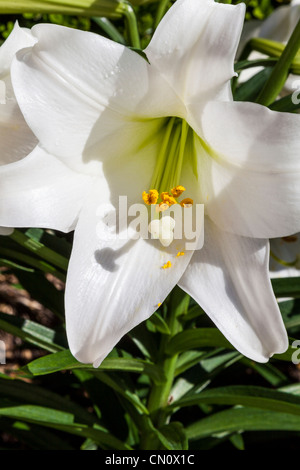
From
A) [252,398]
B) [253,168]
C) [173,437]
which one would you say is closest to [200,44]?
[253,168]

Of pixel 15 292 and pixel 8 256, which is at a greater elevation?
pixel 15 292

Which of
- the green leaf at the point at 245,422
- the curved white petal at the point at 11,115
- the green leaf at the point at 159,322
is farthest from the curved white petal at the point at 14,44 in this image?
the green leaf at the point at 245,422

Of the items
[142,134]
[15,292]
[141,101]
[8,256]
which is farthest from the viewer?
[15,292]

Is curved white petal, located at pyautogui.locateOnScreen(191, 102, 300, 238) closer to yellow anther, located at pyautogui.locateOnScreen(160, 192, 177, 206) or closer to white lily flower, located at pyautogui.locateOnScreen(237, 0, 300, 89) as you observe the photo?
yellow anther, located at pyautogui.locateOnScreen(160, 192, 177, 206)

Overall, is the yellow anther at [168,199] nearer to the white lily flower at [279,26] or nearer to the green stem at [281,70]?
the green stem at [281,70]
